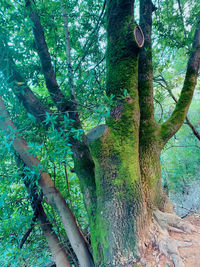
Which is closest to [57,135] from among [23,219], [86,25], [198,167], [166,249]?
[23,219]

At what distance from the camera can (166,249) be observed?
155cm

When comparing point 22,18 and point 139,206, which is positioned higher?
point 22,18

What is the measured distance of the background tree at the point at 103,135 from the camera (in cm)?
156

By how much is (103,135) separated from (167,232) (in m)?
1.35

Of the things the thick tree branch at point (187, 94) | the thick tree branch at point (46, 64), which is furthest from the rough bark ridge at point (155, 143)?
the thick tree branch at point (46, 64)

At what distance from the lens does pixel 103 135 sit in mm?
1720

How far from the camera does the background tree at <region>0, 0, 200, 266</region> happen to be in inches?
61.3

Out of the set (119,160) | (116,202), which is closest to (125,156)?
(119,160)

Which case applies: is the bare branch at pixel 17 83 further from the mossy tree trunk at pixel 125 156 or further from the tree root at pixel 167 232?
the tree root at pixel 167 232

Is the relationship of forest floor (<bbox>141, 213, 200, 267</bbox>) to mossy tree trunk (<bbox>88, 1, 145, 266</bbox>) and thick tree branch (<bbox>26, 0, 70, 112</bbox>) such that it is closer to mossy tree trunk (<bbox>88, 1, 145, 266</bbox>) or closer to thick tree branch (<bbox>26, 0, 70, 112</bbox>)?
mossy tree trunk (<bbox>88, 1, 145, 266</bbox>)

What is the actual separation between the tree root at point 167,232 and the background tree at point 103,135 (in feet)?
0.03

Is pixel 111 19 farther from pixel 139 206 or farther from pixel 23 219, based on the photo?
pixel 23 219

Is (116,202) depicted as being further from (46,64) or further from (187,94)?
(187,94)

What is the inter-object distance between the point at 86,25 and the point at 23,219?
3151 mm
